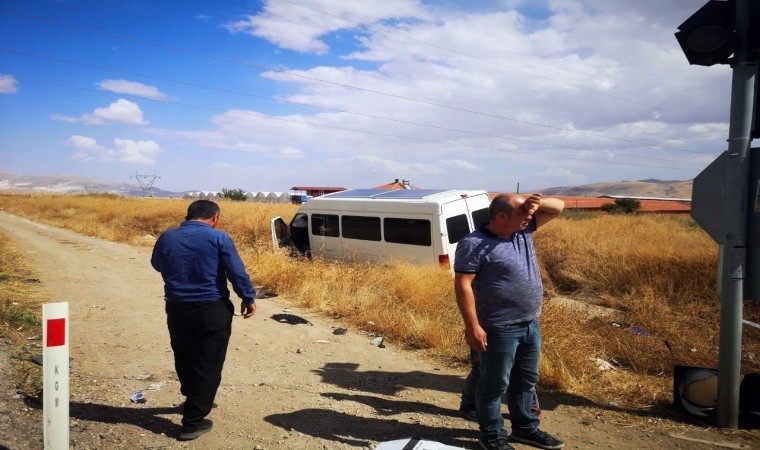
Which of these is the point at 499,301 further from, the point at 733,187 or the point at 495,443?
the point at 733,187

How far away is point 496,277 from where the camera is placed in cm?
296

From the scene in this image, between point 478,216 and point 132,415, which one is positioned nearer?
point 132,415

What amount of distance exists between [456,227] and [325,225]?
3.70m

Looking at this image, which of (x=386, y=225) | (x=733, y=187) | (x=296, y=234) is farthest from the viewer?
(x=296, y=234)

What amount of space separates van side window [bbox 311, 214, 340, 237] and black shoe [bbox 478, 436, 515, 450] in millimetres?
8276

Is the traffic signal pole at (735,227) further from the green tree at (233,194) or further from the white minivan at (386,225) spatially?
the green tree at (233,194)

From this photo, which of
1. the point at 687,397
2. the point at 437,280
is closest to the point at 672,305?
the point at 437,280

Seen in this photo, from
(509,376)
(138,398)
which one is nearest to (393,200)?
(138,398)

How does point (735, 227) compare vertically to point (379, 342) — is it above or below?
above

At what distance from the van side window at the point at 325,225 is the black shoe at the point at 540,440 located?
8195mm

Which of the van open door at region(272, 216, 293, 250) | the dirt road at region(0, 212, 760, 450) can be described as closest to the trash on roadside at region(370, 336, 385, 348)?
the dirt road at region(0, 212, 760, 450)

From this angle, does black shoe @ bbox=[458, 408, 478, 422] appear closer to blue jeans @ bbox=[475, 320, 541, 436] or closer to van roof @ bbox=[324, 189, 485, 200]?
blue jeans @ bbox=[475, 320, 541, 436]

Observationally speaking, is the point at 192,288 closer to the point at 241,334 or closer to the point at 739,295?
the point at 241,334

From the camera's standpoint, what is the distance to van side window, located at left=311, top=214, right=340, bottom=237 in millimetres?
11203
